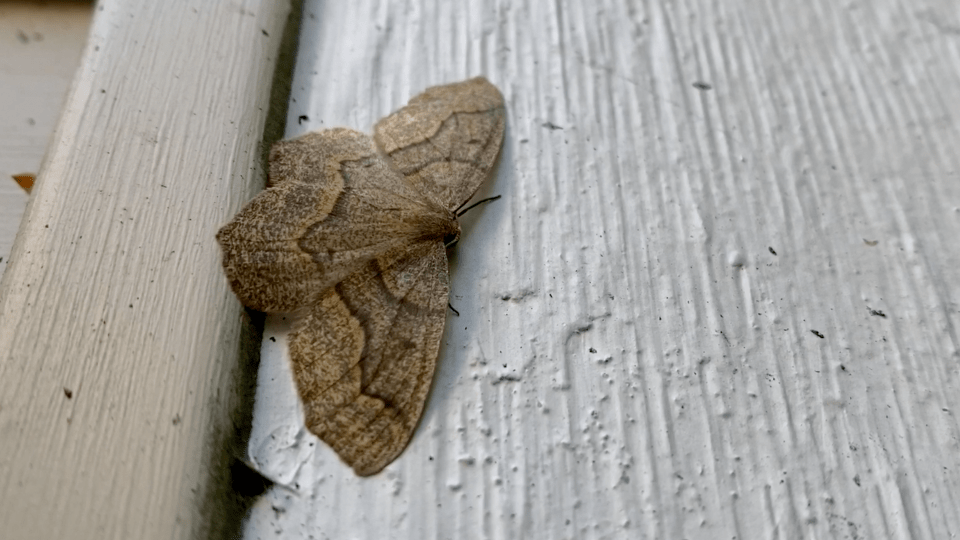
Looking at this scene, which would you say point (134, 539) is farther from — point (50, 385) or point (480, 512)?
point (480, 512)

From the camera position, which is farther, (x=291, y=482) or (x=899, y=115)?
(x=899, y=115)

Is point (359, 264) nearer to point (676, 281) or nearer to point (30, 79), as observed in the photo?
point (676, 281)

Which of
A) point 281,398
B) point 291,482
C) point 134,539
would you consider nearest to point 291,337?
point 281,398

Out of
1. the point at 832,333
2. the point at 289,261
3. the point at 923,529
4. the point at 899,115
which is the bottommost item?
the point at 923,529

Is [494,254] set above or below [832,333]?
above

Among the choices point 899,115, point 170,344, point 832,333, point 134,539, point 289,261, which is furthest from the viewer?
point 899,115
